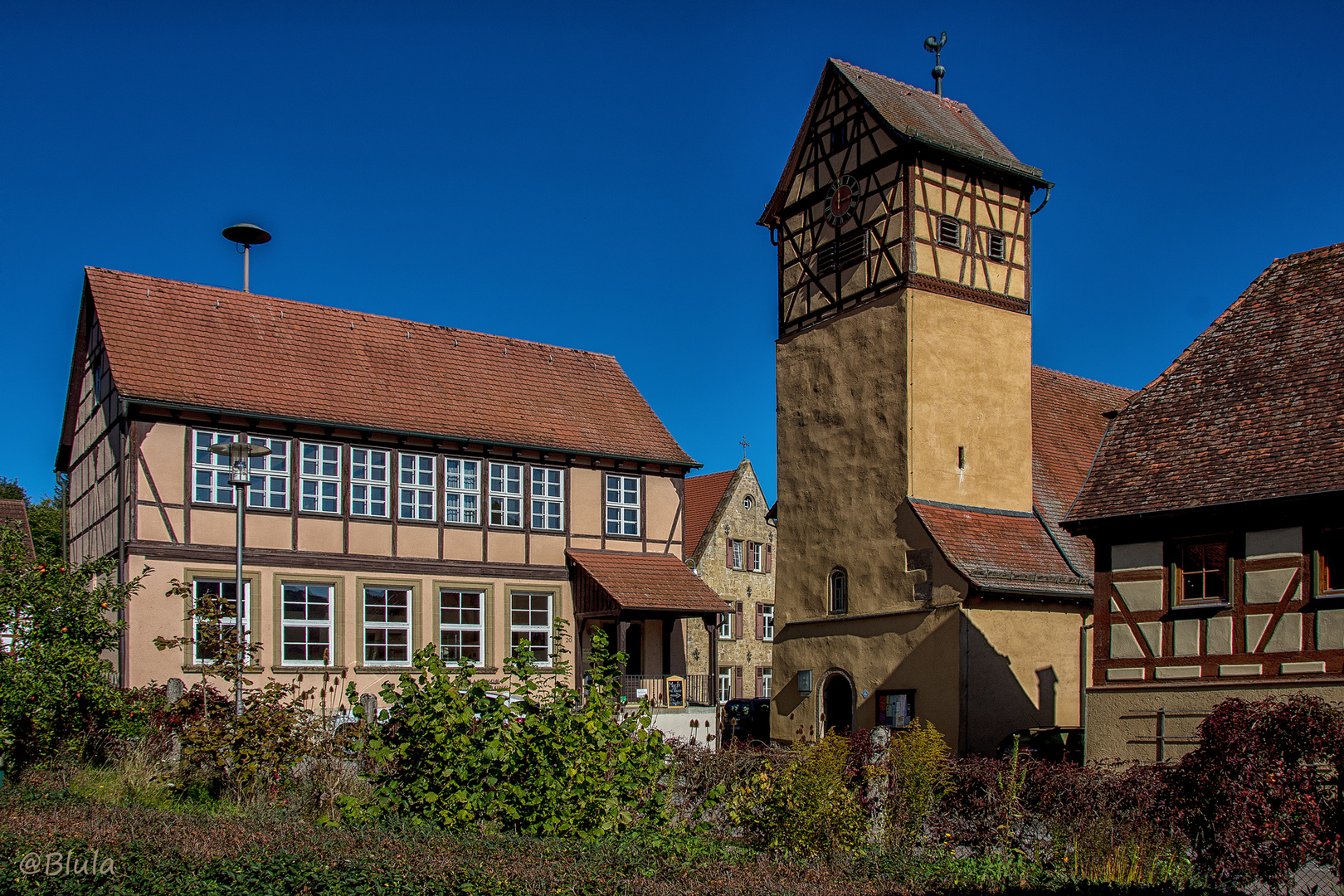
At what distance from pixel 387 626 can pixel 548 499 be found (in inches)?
175

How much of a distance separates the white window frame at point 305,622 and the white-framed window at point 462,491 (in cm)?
299

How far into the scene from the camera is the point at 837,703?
27.0 metres

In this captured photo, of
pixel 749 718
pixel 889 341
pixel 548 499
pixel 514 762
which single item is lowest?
pixel 749 718

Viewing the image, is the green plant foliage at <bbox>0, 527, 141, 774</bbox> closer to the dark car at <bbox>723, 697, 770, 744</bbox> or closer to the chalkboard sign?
the chalkboard sign

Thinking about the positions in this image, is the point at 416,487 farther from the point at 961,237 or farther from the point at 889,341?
the point at 961,237

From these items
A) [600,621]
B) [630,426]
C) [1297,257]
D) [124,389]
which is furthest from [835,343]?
[124,389]

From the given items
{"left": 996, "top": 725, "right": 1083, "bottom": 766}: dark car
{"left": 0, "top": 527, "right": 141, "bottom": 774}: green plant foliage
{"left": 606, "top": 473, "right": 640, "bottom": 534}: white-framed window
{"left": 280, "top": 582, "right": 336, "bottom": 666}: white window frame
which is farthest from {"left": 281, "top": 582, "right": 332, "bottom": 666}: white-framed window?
{"left": 996, "top": 725, "right": 1083, "bottom": 766}: dark car

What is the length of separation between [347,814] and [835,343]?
19602 mm

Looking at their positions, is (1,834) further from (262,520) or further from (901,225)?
(901,225)

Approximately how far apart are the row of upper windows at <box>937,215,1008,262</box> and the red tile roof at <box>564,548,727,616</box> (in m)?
8.91

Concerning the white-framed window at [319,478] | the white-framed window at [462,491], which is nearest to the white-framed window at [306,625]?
the white-framed window at [319,478]

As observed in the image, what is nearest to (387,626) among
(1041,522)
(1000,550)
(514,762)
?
(1000,550)

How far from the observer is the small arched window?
87.2ft

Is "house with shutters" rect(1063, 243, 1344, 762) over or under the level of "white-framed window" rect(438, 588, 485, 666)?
over
